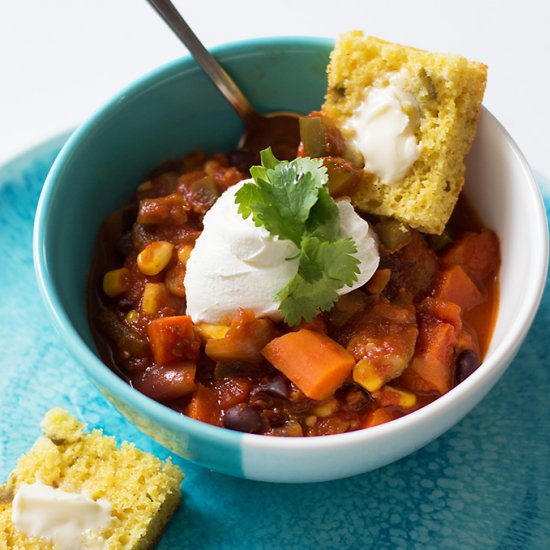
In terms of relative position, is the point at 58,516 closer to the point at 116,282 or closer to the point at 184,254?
the point at 116,282

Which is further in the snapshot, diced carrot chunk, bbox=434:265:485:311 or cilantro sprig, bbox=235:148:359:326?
diced carrot chunk, bbox=434:265:485:311

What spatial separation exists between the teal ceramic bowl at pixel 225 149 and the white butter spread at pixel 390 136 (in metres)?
0.29

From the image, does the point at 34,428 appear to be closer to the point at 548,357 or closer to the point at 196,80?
the point at 196,80

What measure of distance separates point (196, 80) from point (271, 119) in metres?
0.36

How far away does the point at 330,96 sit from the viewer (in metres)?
2.96

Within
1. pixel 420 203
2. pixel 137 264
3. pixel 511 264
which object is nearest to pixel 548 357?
pixel 511 264

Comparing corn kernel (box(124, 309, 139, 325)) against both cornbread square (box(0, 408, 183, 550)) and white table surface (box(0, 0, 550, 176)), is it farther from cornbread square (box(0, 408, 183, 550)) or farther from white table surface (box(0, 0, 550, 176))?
white table surface (box(0, 0, 550, 176))

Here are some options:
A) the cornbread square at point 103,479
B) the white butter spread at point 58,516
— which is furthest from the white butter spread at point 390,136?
the white butter spread at point 58,516

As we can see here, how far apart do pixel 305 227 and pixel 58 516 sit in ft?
3.80

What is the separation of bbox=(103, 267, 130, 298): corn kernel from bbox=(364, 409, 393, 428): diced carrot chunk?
0.97 m

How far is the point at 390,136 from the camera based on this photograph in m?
2.79

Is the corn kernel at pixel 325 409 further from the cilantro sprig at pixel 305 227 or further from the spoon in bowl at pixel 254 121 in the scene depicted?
the spoon in bowl at pixel 254 121

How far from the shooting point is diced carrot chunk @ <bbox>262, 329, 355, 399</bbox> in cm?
250

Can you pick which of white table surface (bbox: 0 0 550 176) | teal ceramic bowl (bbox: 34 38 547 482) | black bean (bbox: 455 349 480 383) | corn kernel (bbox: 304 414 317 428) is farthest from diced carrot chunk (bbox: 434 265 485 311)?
white table surface (bbox: 0 0 550 176)
